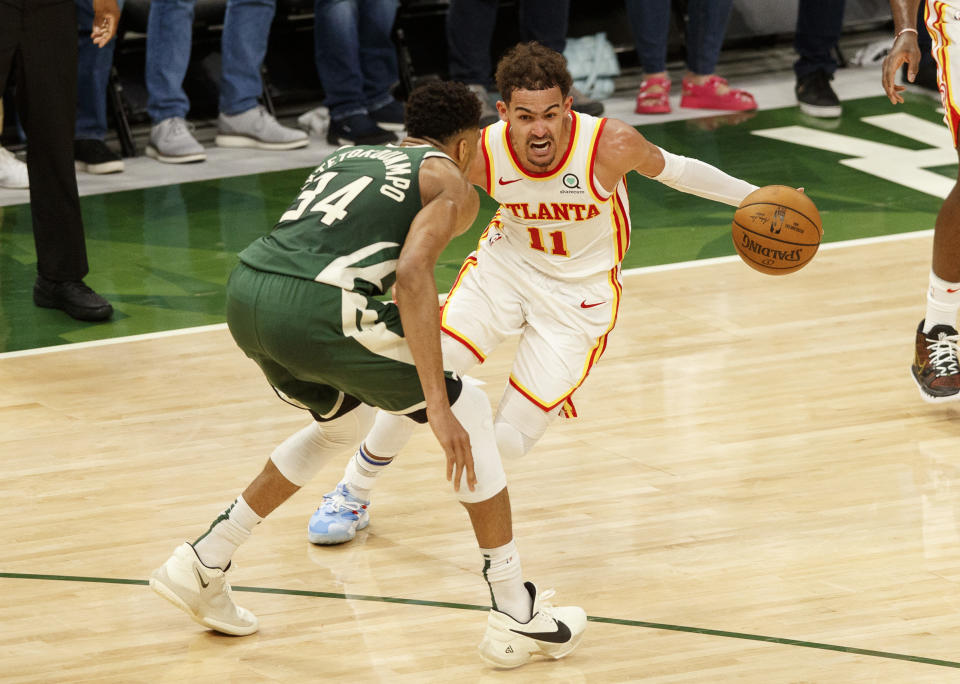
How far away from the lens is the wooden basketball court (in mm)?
3371

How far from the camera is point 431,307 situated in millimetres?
3115

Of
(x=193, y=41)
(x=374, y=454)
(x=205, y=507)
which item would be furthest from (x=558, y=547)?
(x=193, y=41)

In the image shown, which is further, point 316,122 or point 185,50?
point 316,122

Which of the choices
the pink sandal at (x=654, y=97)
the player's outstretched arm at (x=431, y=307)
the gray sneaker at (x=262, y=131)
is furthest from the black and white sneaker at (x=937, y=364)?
the gray sneaker at (x=262, y=131)

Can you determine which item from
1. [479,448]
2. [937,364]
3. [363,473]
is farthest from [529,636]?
Result: [937,364]

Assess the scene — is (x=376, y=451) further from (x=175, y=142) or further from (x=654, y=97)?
(x=654, y=97)

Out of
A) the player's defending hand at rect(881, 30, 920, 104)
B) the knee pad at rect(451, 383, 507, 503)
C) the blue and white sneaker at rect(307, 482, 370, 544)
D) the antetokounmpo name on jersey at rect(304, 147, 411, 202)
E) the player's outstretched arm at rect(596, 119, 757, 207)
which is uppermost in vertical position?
the antetokounmpo name on jersey at rect(304, 147, 411, 202)

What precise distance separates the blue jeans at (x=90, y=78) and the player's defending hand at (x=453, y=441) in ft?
16.6

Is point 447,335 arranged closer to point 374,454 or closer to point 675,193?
point 374,454

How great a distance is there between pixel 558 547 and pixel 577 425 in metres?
0.86

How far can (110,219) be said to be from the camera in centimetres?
723

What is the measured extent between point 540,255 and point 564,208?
0.61ft

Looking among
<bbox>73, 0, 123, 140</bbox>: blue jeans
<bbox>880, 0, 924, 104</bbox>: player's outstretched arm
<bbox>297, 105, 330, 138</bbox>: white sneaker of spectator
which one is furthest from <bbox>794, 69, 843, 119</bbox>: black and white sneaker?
<bbox>73, 0, 123, 140</bbox>: blue jeans

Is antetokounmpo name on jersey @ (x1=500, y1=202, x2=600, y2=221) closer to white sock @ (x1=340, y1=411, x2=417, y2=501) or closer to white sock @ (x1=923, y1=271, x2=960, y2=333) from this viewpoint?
white sock @ (x1=340, y1=411, x2=417, y2=501)
